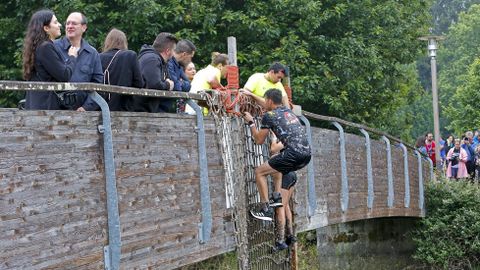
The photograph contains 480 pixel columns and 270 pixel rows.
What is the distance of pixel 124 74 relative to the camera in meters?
7.62

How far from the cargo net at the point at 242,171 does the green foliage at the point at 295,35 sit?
22.8 ft

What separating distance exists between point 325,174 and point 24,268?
311 inches

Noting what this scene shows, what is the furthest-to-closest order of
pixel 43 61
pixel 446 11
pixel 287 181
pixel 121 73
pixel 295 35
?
pixel 446 11, pixel 295 35, pixel 287 181, pixel 121 73, pixel 43 61

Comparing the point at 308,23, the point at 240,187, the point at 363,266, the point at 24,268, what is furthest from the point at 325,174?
the point at 363,266

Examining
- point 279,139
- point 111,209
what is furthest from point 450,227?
point 111,209

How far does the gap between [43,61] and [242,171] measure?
3.70 meters

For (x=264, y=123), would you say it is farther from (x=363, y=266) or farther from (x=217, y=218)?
(x=363, y=266)

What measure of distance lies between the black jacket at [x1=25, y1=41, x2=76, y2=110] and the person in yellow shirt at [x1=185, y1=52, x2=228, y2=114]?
10.8 ft

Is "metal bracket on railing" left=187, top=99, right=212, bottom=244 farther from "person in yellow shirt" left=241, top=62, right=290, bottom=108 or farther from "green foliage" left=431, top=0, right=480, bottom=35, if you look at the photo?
A: "green foliage" left=431, top=0, right=480, bottom=35

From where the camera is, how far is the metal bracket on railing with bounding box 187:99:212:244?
8484 millimetres

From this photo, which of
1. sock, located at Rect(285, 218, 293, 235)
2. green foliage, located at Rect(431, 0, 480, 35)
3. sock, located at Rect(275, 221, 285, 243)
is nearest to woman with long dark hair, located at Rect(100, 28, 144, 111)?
sock, located at Rect(275, 221, 285, 243)

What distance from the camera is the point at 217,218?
8977 mm

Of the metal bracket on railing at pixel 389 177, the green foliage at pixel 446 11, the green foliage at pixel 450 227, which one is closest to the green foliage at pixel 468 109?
the green foliage at pixel 450 227

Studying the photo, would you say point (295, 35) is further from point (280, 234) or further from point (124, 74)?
point (124, 74)
